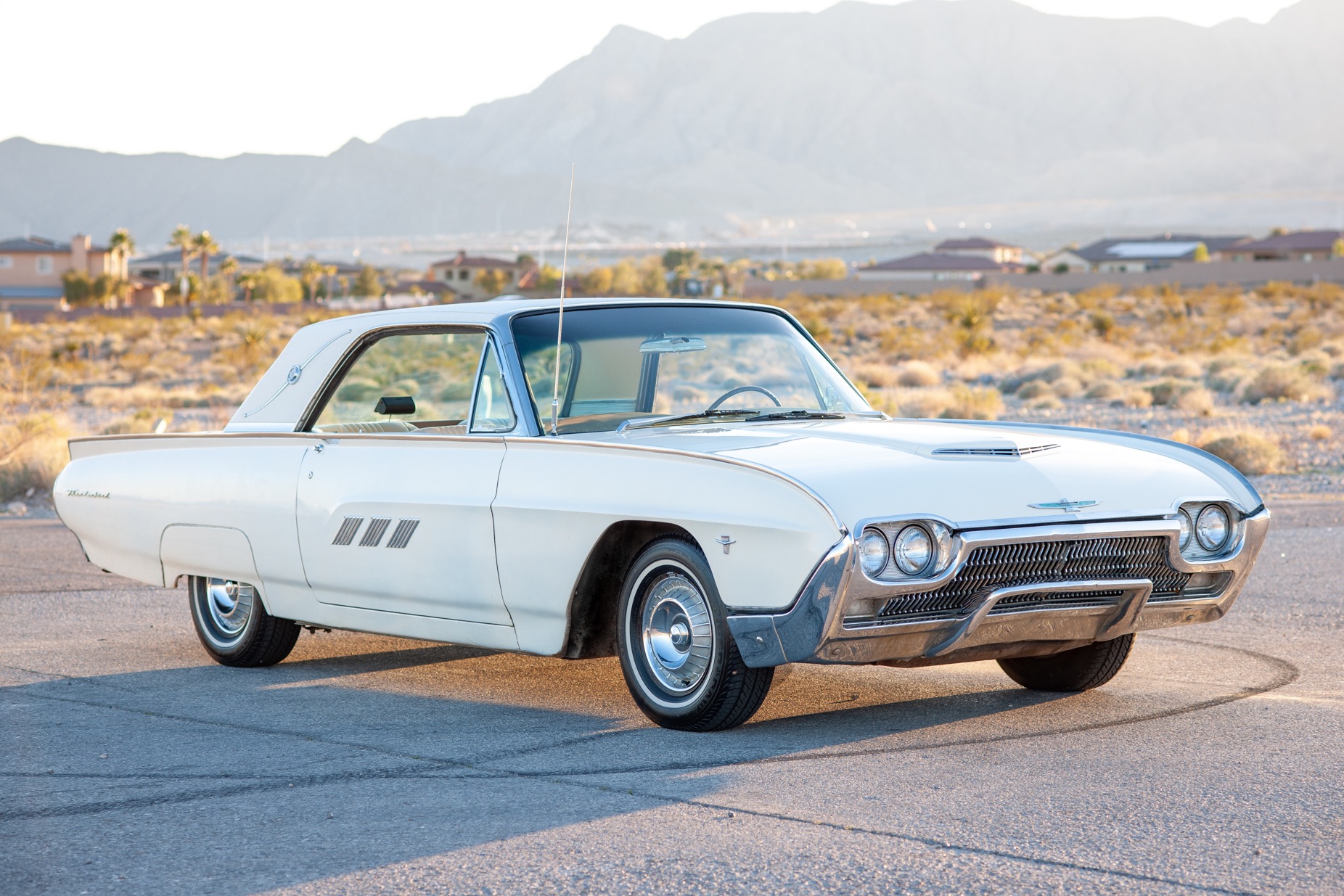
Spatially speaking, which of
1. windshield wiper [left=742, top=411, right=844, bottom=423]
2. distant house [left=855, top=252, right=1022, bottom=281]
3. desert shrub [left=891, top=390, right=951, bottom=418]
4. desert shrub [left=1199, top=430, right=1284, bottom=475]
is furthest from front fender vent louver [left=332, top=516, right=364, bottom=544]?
distant house [left=855, top=252, right=1022, bottom=281]

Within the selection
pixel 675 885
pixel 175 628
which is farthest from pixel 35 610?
pixel 675 885

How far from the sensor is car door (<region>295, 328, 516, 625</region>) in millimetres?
6336

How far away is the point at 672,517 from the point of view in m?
5.61

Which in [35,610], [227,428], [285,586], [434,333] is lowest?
[35,610]

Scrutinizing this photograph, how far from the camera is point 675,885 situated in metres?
4.11

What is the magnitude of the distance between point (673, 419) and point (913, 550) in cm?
154

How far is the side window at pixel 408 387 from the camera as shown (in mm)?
7426

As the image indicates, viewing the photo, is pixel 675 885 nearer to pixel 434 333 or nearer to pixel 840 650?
pixel 840 650

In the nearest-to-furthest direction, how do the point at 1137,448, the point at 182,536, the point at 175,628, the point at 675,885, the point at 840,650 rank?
the point at 675,885
the point at 840,650
the point at 1137,448
the point at 182,536
the point at 175,628

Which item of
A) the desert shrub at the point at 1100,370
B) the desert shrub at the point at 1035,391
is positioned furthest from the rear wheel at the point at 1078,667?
the desert shrub at the point at 1100,370

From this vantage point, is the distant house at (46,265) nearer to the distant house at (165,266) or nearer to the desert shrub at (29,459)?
the distant house at (165,266)

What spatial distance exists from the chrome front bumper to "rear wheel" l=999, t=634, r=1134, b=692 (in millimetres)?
608

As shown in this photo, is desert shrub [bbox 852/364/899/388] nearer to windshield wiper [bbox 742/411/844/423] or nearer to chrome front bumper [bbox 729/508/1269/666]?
→ windshield wiper [bbox 742/411/844/423]

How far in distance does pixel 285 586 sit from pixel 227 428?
3.11 feet
